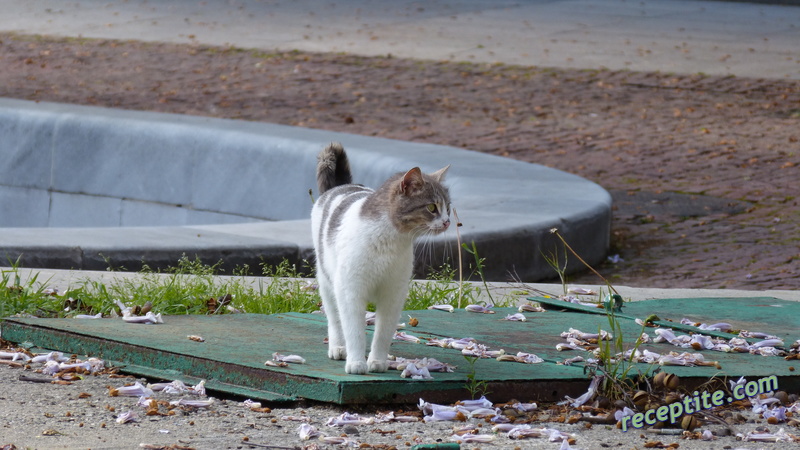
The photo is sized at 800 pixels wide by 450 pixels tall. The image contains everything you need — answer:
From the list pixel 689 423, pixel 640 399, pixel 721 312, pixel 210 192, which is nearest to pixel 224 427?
pixel 640 399

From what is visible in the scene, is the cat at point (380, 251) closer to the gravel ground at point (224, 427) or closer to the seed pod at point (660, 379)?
the gravel ground at point (224, 427)

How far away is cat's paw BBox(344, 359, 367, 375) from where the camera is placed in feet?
14.6

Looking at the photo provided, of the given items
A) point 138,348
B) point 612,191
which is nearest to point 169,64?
point 612,191

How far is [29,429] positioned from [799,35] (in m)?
16.7

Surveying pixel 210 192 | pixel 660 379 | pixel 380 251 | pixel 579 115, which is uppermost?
pixel 579 115

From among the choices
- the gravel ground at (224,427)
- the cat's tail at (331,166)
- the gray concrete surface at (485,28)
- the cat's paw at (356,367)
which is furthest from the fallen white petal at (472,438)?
the gray concrete surface at (485,28)

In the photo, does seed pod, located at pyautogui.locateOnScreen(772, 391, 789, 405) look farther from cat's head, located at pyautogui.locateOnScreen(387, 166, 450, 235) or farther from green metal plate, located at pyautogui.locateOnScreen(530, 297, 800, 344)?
cat's head, located at pyautogui.locateOnScreen(387, 166, 450, 235)

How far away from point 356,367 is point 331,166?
1096mm

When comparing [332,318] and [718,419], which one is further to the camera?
[332,318]

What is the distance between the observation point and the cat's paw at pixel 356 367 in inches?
175

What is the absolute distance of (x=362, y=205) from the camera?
180 inches

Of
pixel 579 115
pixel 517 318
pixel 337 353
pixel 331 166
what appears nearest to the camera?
pixel 337 353

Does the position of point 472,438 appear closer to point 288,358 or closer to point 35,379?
point 288,358

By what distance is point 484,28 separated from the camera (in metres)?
19.3
